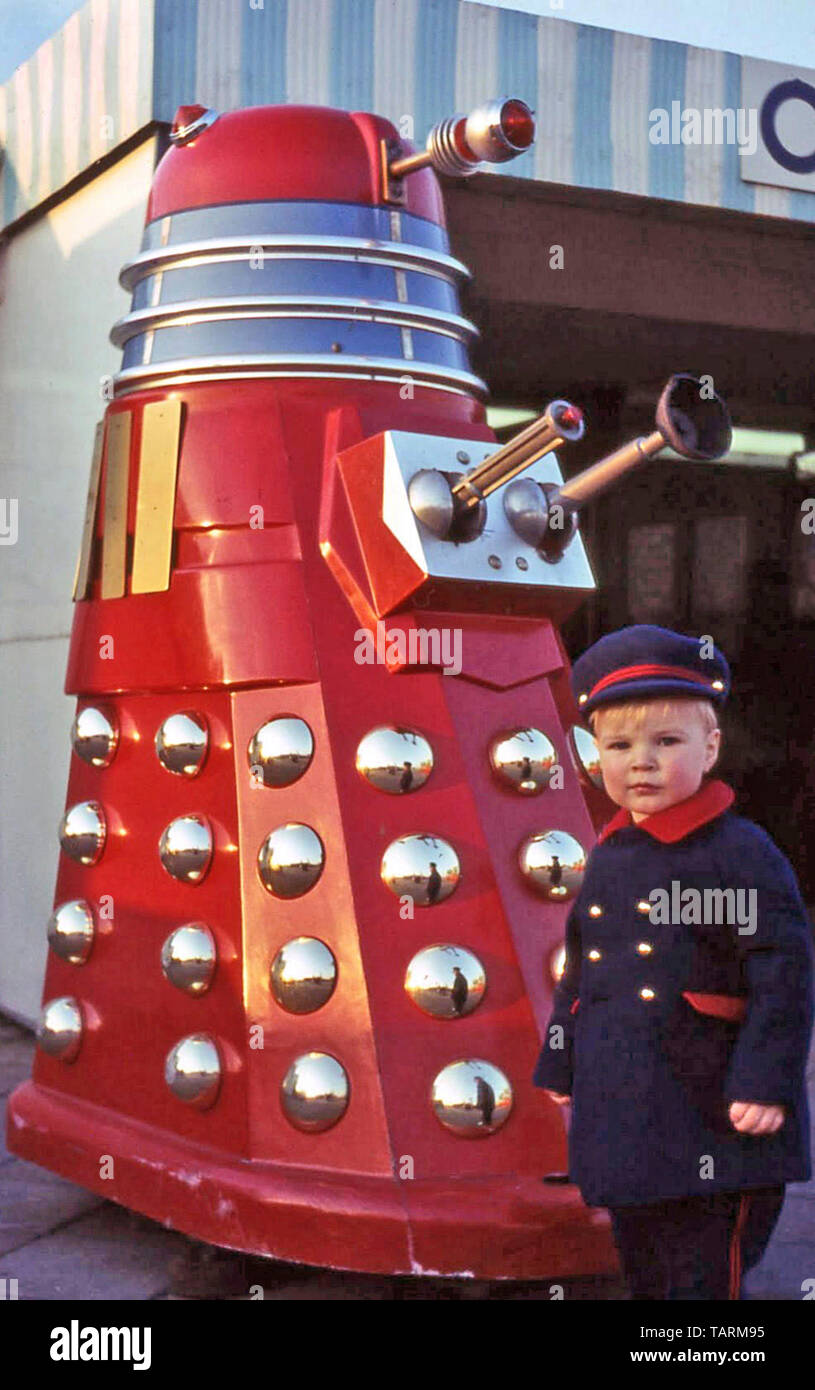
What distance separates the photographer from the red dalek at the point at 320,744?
228cm

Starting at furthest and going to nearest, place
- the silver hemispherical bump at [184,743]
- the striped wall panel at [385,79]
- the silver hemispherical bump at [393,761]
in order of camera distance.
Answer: the striped wall panel at [385,79], the silver hemispherical bump at [184,743], the silver hemispherical bump at [393,761]

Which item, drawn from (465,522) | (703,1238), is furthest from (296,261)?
(703,1238)

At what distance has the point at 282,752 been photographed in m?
2.40

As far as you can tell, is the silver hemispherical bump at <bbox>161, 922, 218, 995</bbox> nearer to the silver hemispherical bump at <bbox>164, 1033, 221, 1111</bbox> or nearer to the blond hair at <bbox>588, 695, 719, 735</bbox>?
the silver hemispherical bump at <bbox>164, 1033, 221, 1111</bbox>

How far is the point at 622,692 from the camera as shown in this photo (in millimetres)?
1992

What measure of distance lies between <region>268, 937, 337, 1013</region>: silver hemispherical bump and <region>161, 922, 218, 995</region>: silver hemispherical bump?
14 cm

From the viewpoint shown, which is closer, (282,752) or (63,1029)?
(282,752)

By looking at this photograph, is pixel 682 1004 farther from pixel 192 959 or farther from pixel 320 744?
pixel 192 959

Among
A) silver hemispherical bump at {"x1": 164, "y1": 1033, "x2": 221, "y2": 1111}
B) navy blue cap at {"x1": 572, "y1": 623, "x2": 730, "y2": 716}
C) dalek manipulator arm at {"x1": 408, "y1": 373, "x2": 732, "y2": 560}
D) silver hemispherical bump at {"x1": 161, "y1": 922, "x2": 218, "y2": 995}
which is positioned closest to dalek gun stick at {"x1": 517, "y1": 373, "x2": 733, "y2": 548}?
dalek manipulator arm at {"x1": 408, "y1": 373, "x2": 732, "y2": 560}

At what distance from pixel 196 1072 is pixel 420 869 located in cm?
47

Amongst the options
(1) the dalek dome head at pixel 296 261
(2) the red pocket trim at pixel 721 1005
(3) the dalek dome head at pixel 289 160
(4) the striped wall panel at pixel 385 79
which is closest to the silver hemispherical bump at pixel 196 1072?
(2) the red pocket trim at pixel 721 1005

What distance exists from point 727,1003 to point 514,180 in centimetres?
280

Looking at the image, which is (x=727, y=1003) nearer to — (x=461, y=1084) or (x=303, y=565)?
(x=461, y=1084)

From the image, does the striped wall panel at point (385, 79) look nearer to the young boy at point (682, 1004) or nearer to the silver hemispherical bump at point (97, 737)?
the silver hemispherical bump at point (97, 737)
